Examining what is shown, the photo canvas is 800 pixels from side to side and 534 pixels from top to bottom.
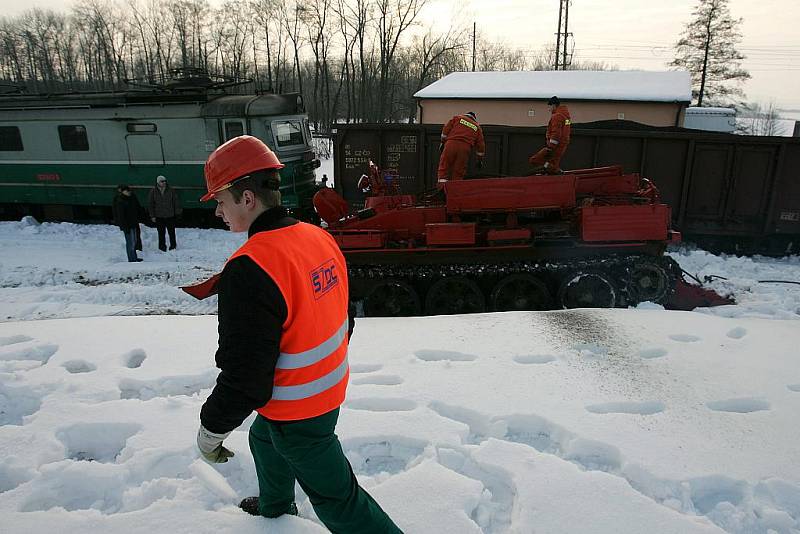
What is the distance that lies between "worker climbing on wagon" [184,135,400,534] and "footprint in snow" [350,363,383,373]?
200cm

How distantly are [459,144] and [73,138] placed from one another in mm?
10233

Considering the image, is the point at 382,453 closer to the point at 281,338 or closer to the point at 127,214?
the point at 281,338

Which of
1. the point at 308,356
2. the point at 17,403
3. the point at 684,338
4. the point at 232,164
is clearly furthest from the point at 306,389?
the point at 684,338

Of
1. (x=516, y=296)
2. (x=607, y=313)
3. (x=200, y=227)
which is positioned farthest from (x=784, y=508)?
(x=200, y=227)

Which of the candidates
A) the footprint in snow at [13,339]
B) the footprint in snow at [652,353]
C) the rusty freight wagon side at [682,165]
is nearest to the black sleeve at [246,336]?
the footprint in snow at [652,353]

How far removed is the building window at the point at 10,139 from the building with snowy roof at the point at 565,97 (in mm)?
13838

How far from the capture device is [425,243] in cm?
649

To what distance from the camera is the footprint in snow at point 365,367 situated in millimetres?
4266

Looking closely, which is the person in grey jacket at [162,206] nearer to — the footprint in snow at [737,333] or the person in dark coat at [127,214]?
the person in dark coat at [127,214]

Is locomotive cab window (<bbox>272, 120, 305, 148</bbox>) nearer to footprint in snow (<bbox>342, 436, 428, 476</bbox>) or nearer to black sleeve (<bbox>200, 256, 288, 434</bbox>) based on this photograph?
footprint in snow (<bbox>342, 436, 428, 476</bbox>)

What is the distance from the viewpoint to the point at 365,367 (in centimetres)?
430

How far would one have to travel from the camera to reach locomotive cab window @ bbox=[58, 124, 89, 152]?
1245 cm

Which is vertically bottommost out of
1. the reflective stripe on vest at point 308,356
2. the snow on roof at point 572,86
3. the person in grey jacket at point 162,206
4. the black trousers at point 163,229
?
the black trousers at point 163,229

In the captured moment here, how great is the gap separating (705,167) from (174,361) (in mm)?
9848
